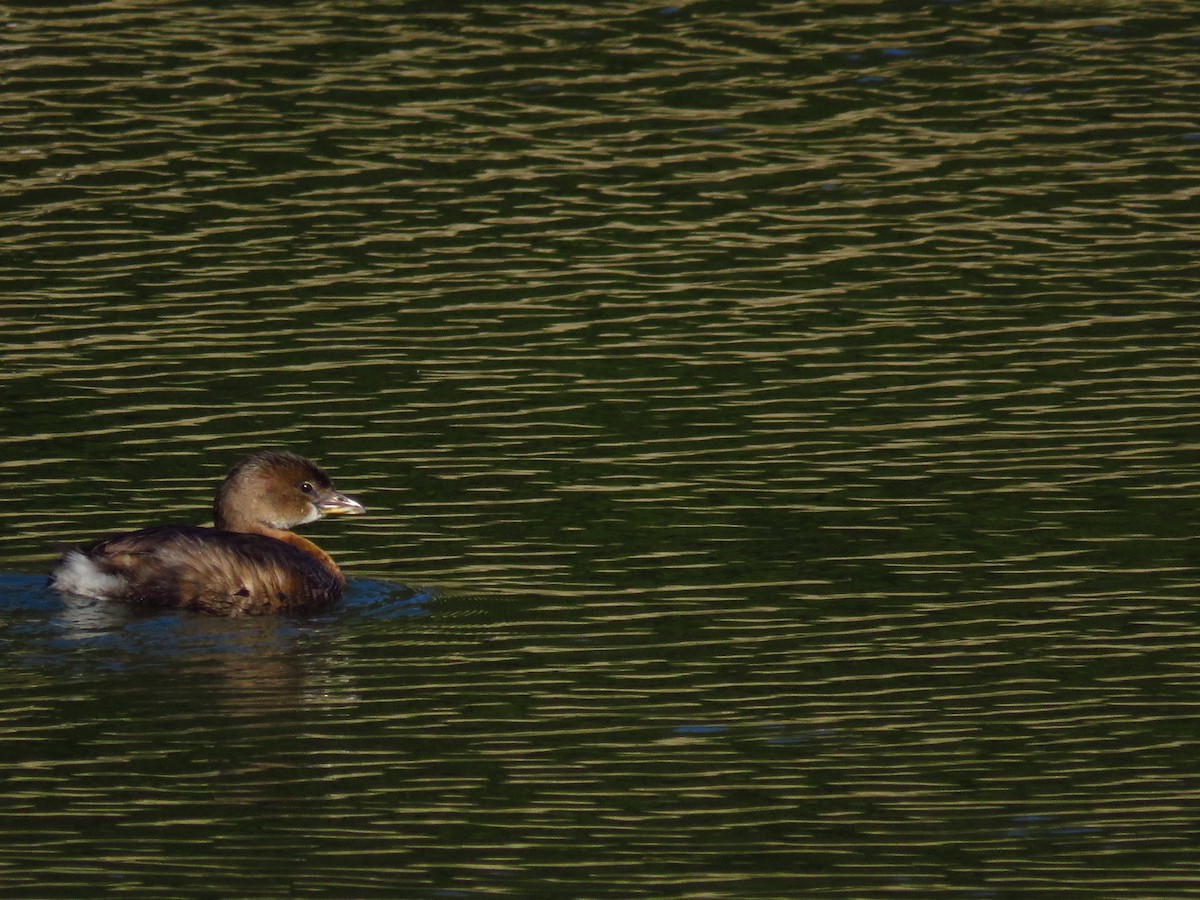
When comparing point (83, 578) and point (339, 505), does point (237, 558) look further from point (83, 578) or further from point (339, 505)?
point (339, 505)

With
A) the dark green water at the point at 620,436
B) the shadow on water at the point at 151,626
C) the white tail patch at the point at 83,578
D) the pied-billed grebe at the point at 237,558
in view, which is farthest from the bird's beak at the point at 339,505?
the white tail patch at the point at 83,578

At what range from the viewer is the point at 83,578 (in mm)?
12789

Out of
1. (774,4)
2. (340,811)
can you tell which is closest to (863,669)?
(340,811)

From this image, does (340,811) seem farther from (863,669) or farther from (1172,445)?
(1172,445)

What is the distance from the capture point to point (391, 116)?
80.7ft

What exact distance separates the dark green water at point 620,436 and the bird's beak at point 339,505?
308 mm

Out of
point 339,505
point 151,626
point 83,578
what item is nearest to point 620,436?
point 339,505

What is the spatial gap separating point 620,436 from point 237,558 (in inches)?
138

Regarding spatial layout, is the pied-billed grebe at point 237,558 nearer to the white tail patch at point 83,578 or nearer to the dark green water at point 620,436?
the white tail patch at point 83,578

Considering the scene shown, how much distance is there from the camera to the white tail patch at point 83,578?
12750 mm

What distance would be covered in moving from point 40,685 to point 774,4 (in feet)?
62.8

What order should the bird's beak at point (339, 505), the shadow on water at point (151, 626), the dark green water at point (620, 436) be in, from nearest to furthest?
the dark green water at point (620, 436) < the shadow on water at point (151, 626) < the bird's beak at point (339, 505)

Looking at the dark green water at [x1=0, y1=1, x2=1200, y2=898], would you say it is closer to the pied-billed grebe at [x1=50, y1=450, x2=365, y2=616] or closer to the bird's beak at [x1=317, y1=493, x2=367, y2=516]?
the pied-billed grebe at [x1=50, y1=450, x2=365, y2=616]

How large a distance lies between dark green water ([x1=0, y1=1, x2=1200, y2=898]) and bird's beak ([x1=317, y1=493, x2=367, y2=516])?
31cm
